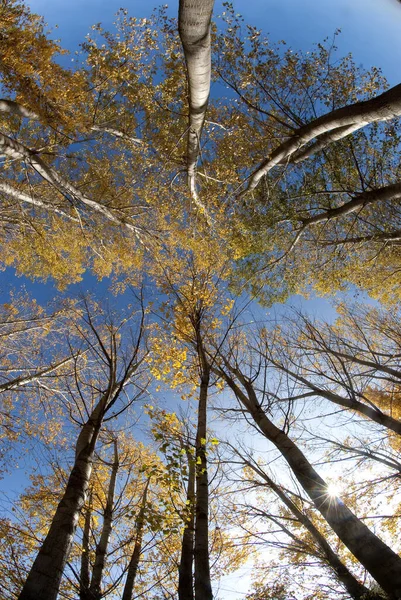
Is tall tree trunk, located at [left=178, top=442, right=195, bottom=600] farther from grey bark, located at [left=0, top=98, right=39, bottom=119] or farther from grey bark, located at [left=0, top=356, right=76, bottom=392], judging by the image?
grey bark, located at [left=0, top=98, right=39, bottom=119]

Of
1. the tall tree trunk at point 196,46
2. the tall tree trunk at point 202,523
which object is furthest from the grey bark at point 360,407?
the tall tree trunk at point 196,46

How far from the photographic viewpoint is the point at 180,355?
5477mm

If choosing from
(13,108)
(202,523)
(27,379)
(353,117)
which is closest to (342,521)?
(202,523)

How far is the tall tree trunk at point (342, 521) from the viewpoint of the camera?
3.21 m

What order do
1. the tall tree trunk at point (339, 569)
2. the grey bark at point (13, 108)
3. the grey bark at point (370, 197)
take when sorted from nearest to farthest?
the tall tree trunk at point (339, 569), the grey bark at point (13, 108), the grey bark at point (370, 197)

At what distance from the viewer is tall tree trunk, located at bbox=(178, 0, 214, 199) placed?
3.03 meters

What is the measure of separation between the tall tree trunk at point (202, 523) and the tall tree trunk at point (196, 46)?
14.2 ft

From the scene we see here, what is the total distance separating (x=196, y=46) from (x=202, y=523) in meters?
5.43

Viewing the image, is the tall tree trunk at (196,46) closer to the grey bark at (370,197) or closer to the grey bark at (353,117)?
the grey bark at (353,117)

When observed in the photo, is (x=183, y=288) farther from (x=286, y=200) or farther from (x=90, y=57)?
(x=90, y=57)

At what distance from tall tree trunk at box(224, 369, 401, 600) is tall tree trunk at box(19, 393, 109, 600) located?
295cm

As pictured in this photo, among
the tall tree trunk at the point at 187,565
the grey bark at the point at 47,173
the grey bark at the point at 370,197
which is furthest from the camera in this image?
the grey bark at the point at 370,197

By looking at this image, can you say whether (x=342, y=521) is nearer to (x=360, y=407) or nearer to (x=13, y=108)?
(x=360, y=407)

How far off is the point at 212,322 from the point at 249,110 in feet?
19.8
